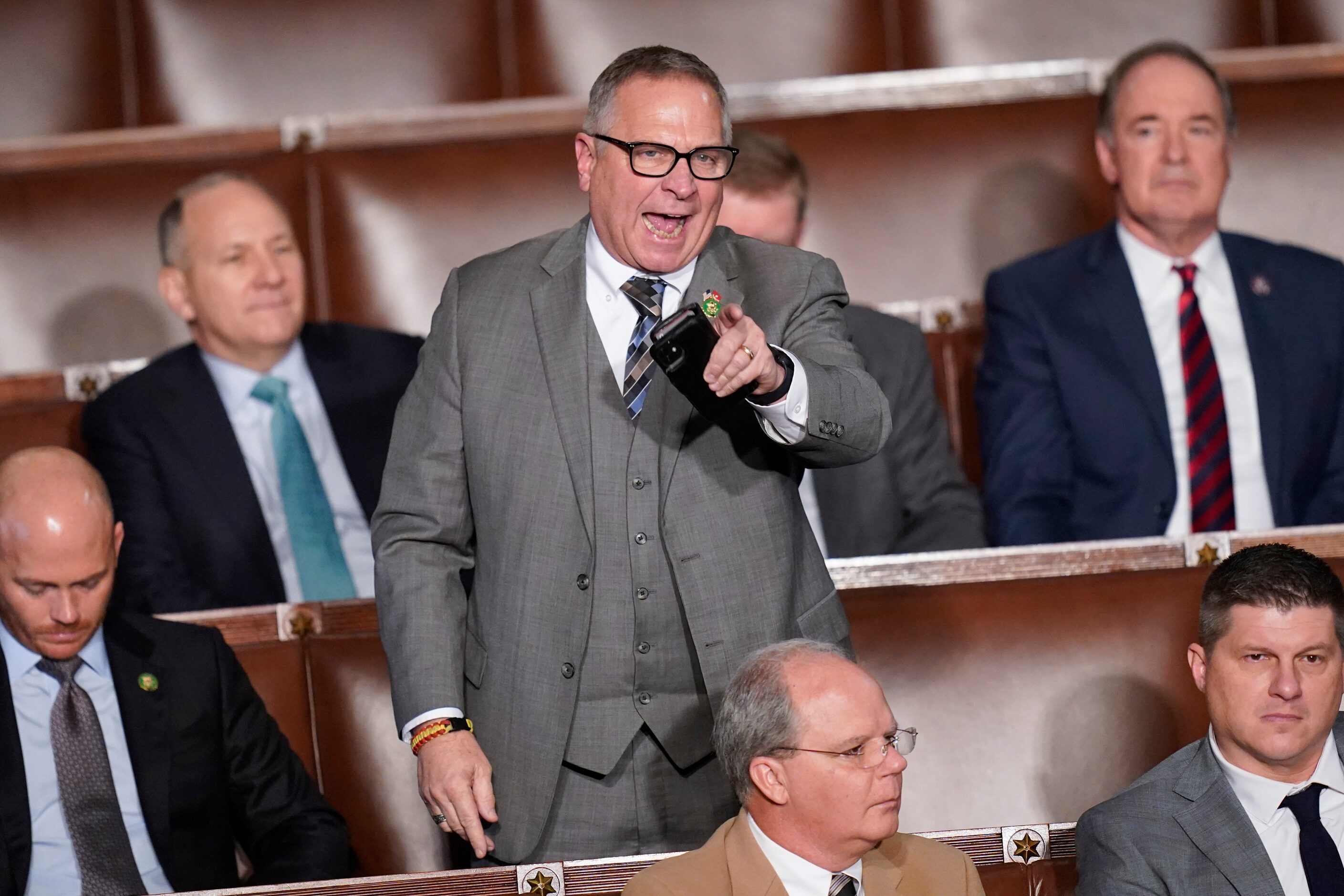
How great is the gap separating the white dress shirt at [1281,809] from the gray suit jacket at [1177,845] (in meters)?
0.03

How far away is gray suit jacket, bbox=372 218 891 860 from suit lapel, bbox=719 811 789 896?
13cm

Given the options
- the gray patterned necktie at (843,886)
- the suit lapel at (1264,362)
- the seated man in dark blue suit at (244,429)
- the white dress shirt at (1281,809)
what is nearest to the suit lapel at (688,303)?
the gray patterned necktie at (843,886)

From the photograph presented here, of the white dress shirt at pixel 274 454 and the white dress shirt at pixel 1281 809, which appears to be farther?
the white dress shirt at pixel 274 454

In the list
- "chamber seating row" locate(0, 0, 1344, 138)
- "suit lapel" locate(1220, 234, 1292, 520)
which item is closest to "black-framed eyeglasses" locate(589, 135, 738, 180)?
"suit lapel" locate(1220, 234, 1292, 520)

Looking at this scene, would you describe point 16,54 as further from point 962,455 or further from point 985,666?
point 985,666

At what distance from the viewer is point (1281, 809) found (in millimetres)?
1534

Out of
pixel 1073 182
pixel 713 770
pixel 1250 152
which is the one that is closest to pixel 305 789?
pixel 713 770

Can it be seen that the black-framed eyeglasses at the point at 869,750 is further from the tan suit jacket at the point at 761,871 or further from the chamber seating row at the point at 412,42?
the chamber seating row at the point at 412,42

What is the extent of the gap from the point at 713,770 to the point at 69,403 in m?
1.64

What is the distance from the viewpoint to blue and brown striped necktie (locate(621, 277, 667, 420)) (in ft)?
4.91

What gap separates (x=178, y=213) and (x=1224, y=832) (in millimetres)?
1952

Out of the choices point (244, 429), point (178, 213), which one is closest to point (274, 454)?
point (244, 429)

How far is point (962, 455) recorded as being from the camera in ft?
9.33

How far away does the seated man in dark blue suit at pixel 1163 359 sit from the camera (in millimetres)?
2383
